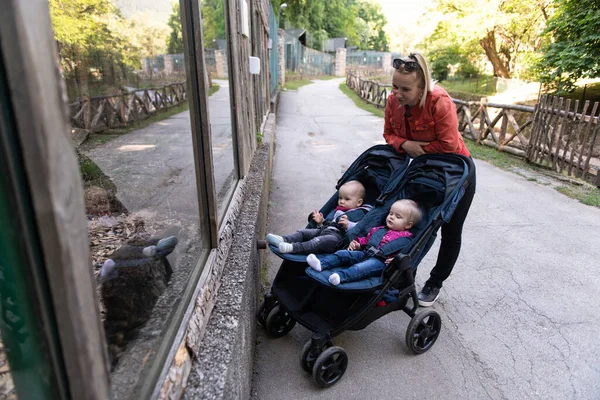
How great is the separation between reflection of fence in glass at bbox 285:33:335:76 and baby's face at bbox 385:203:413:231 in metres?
31.2

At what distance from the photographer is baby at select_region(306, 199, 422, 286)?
249cm

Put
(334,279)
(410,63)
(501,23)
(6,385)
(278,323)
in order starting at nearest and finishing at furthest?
(6,385), (334,279), (410,63), (278,323), (501,23)

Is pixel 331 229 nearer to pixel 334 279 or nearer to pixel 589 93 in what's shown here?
pixel 334 279

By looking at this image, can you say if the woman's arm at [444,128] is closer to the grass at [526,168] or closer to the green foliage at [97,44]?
the green foliage at [97,44]

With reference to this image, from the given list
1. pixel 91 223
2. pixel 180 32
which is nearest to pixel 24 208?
pixel 91 223

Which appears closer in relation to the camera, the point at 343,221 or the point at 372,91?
the point at 343,221

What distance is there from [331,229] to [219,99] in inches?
51.6

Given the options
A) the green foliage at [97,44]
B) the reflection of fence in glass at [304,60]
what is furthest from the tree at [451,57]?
the green foliage at [97,44]

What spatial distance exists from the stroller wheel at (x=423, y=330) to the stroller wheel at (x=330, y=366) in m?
0.53

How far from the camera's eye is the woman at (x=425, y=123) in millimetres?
2809

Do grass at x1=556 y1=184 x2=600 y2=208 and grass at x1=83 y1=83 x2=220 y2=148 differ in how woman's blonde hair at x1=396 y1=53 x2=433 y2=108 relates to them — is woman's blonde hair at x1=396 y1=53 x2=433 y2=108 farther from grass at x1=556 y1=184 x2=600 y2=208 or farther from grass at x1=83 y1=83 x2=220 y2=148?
grass at x1=556 y1=184 x2=600 y2=208

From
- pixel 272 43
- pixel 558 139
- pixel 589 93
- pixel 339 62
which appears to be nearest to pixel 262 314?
pixel 558 139

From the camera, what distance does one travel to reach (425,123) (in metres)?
2.98

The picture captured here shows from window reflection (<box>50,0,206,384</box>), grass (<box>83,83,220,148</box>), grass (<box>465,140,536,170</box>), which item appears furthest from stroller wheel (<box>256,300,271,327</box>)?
grass (<box>465,140,536,170</box>)
